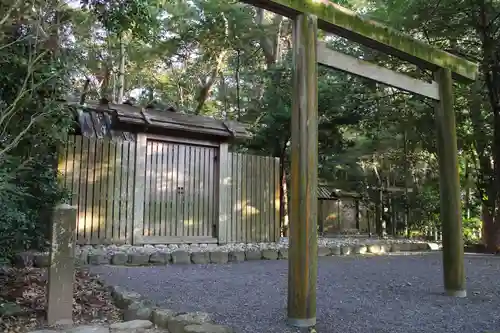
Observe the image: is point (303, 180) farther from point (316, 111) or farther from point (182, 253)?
point (182, 253)

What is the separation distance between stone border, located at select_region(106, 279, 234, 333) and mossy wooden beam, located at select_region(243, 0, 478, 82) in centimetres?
236

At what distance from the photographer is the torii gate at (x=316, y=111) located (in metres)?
3.19

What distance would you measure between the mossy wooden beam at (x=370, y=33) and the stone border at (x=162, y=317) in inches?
93.0

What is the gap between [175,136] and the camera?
26.0 ft

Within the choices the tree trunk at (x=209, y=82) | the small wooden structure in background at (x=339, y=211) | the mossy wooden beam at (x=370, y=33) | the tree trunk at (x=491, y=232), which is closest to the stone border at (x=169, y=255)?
the tree trunk at (x=491, y=232)

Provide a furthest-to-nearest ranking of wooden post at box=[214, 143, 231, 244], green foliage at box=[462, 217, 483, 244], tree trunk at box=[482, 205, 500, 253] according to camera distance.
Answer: green foliage at box=[462, 217, 483, 244]
tree trunk at box=[482, 205, 500, 253]
wooden post at box=[214, 143, 231, 244]

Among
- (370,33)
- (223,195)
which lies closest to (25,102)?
(370,33)

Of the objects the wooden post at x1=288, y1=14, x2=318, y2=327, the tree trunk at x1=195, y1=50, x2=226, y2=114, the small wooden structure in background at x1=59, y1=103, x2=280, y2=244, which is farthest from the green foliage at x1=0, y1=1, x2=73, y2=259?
the tree trunk at x1=195, y1=50, x2=226, y2=114

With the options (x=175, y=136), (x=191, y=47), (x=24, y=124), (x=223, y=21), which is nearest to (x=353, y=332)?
(x=24, y=124)

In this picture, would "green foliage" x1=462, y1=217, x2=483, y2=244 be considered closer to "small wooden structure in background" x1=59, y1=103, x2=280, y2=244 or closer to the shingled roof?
"small wooden structure in background" x1=59, y1=103, x2=280, y2=244

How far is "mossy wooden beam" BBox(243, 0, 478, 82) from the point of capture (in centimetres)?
340

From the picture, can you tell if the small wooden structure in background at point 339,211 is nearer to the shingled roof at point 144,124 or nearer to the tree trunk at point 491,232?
the tree trunk at point 491,232

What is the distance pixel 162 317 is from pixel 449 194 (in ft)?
10.3

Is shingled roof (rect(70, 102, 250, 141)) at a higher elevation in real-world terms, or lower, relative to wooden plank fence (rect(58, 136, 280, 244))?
higher
